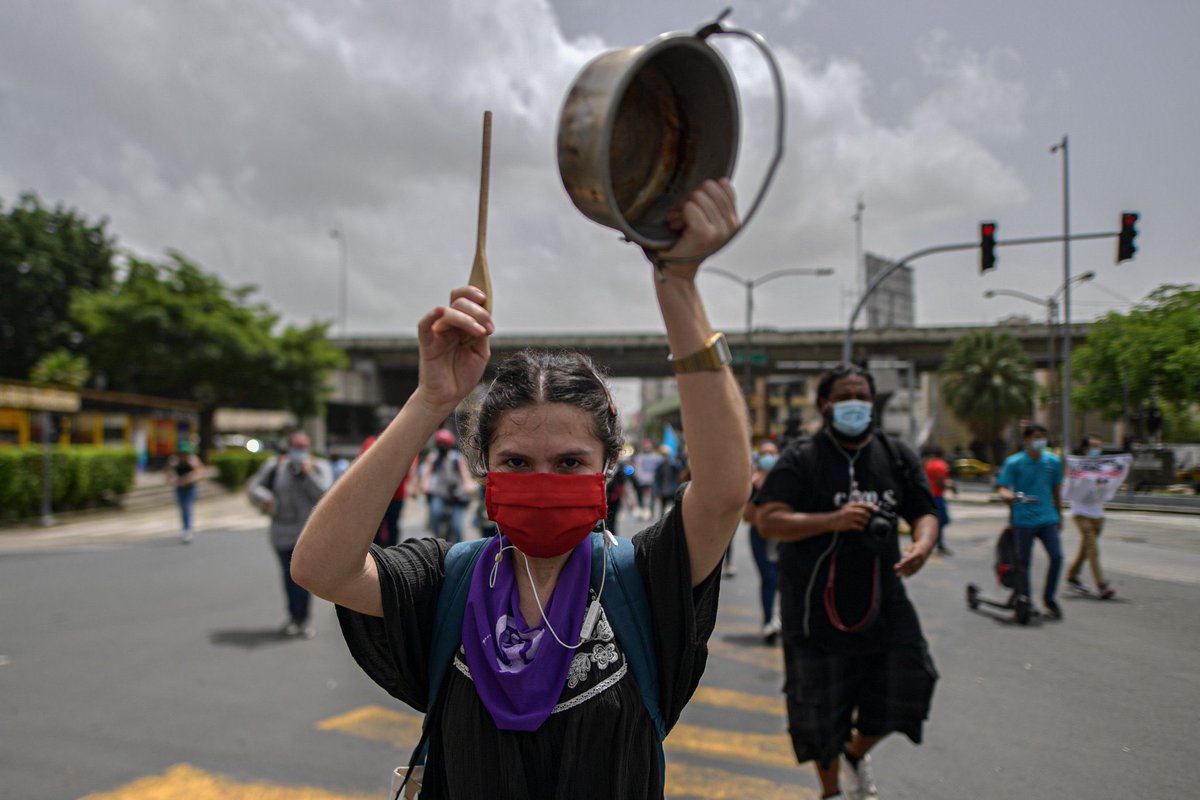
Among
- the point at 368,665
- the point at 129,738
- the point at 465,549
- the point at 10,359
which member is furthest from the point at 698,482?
the point at 10,359

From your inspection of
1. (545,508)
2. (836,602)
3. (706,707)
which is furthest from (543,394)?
(706,707)

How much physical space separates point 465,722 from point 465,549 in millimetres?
376

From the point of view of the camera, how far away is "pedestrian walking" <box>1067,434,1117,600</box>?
5.16 meters

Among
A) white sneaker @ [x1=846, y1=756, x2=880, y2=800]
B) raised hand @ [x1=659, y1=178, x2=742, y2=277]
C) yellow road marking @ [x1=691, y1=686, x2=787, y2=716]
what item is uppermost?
raised hand @ [x1=659, y1=178, x2=742, y2=277]

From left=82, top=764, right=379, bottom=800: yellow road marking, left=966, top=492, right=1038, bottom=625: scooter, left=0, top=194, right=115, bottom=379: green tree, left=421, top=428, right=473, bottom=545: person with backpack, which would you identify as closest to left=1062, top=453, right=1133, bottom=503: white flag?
left=966, top=492, right=1038, bottom=625: scooter

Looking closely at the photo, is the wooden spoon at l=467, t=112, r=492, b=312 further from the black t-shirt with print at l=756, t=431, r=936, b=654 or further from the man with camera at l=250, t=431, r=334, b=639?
the man with camera at l=250, t=431, r=334, b=639

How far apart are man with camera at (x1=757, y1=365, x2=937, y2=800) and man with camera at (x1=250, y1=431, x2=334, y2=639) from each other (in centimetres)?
457

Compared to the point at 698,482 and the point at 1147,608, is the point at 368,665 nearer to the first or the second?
the point at 698,482

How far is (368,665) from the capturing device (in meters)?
1.73

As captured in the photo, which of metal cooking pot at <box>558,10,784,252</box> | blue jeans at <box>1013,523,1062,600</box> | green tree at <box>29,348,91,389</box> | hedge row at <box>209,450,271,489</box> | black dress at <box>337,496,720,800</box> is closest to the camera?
metal cooking pot at <box>558,10,784,252</box>

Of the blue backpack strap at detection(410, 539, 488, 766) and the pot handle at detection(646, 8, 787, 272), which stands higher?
the pot handle at detection(646, 8, 787, 272)

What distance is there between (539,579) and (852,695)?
7.51 feet

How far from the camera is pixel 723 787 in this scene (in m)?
4.02

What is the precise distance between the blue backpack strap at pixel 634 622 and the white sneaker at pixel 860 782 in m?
2.20
